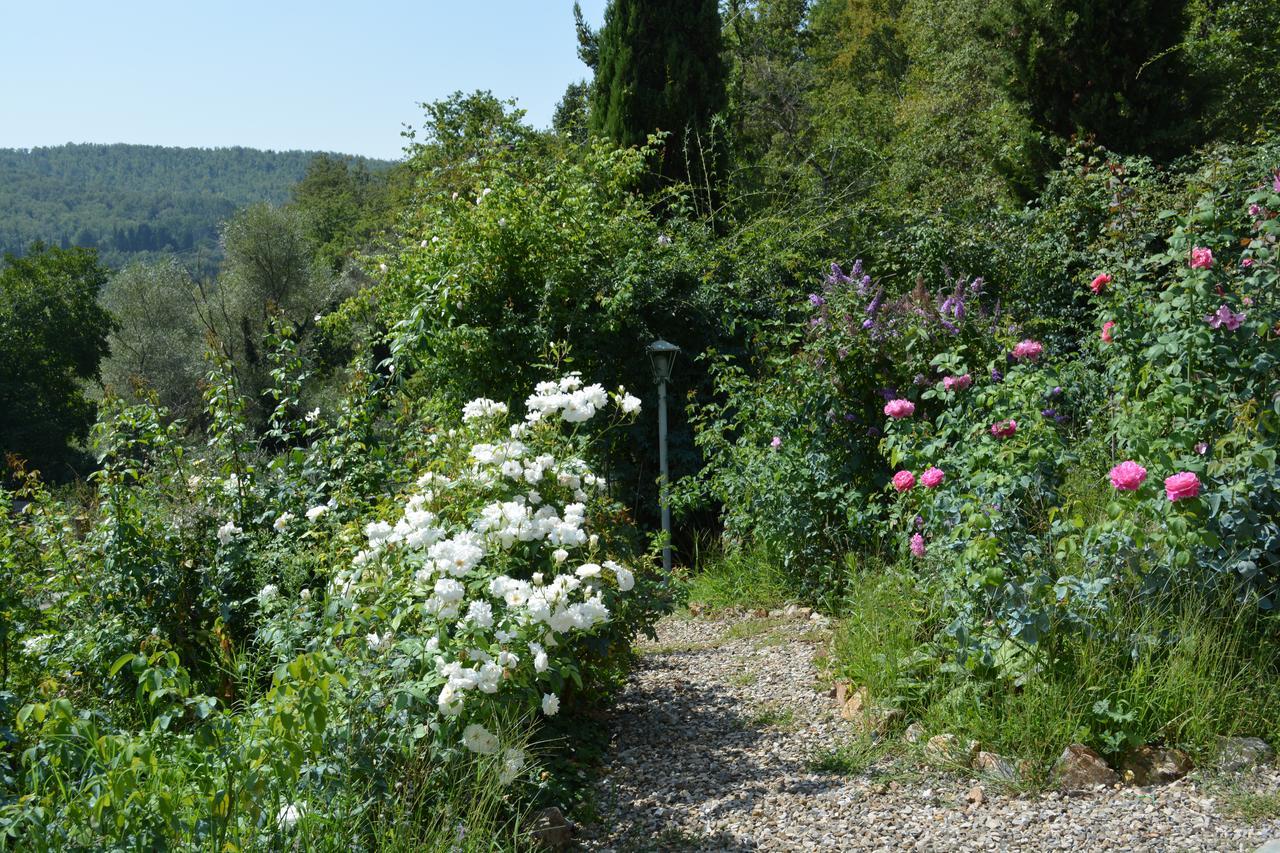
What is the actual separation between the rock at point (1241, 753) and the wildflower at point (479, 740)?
211 centimetres

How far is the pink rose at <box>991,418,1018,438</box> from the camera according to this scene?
369 cm

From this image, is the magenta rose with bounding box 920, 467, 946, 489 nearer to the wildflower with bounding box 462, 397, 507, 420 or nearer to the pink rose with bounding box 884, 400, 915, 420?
the pink rose with bounding box 884, 400, 915, 420

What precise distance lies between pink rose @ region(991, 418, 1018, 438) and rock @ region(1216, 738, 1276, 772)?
1.26 meters

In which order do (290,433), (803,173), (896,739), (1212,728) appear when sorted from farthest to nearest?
(803,173)
(290,433)
(896,739)
(1212,728)

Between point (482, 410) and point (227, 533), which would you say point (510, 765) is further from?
point (227, 533)

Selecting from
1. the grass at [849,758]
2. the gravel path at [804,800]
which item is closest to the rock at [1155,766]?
the gravel path at [804,800]

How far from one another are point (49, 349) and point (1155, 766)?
34189 mm

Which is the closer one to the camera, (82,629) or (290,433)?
(82,629)

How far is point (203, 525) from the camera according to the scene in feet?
15.1

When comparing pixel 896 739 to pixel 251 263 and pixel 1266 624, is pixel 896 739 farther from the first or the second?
pixel 251 263

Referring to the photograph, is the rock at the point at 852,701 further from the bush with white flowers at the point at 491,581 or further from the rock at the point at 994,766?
the bush with white flowers at the point at 491,581

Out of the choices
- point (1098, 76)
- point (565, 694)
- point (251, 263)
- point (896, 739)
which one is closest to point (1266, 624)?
point (896, 739)

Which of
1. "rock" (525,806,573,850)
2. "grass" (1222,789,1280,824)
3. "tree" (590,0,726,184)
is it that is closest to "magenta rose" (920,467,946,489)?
"grass" (1222,789,1280,824)

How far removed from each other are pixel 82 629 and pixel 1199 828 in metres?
4.14
